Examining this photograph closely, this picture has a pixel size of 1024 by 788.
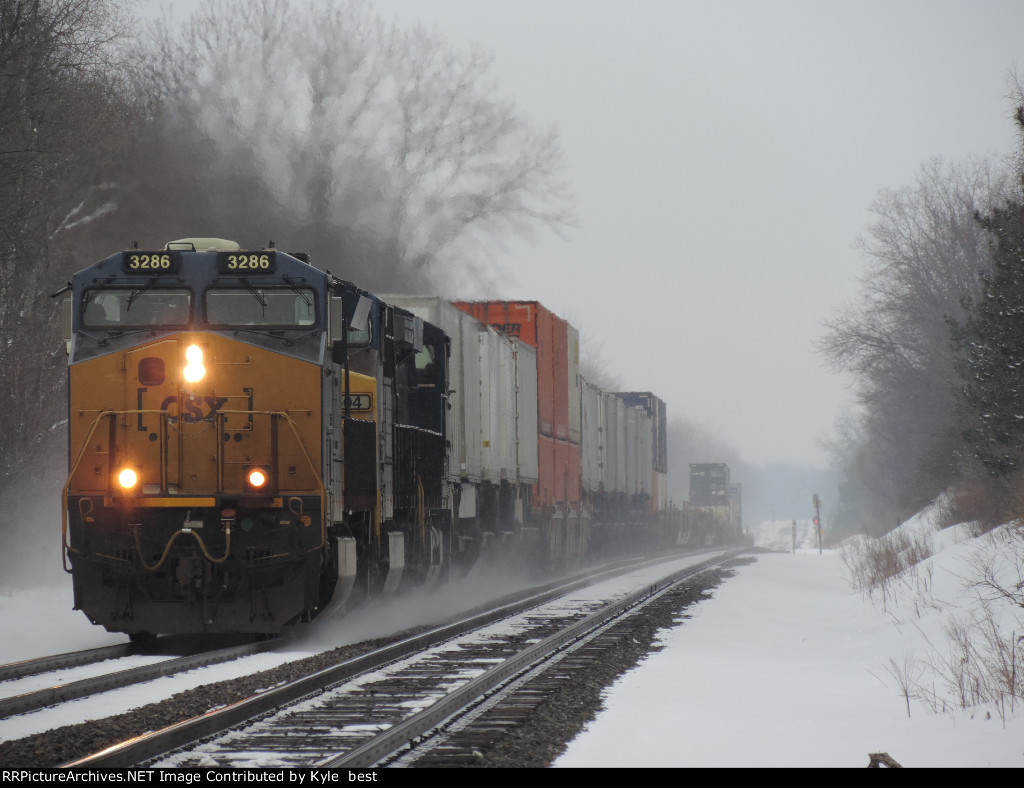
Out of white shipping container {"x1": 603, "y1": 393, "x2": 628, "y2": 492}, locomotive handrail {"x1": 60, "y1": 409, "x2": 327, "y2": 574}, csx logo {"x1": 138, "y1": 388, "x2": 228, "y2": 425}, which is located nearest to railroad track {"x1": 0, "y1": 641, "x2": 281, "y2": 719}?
locomotive handrail {"x1": 60, "y1": 409, "x2": 327, "y2": 574}

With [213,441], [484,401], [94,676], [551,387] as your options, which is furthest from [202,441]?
[551,387]

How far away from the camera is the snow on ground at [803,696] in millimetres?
6684

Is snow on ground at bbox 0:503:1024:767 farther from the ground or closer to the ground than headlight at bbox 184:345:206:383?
closer to the ground

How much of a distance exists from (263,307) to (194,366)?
0.87m

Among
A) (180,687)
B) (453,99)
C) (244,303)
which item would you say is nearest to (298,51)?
(453,99)

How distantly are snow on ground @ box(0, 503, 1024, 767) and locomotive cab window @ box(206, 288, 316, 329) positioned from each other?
3.11m

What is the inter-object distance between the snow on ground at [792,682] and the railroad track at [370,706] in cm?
93

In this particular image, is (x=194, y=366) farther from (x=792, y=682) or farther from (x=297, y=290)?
(x=792, y=682)

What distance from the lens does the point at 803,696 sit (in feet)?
30.3

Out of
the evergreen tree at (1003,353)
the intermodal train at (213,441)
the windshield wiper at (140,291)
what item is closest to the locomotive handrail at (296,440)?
the intermodal train at (213,441)

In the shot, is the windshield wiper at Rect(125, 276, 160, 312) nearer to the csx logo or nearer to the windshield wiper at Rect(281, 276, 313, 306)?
the csx logo

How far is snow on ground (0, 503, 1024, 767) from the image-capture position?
22.2 ft

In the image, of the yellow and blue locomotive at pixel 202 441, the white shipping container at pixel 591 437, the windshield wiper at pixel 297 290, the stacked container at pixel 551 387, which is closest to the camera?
the yellow and blue locomotive at pixel 202 441

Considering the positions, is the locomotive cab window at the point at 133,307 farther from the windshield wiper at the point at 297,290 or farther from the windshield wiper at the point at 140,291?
the windshield wiper at the point at 297,290
